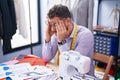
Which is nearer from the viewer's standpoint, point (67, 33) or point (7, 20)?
point (67, 33)

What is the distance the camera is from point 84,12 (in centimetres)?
201

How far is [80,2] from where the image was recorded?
203 cm

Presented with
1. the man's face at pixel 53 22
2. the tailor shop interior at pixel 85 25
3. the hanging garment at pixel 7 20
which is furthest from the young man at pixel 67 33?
the hanging garment at pixel 7 20

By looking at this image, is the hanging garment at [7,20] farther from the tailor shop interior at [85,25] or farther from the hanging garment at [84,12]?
the hanging garment at [84,12]

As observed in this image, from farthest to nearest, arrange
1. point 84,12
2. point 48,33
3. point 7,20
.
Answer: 1. point 7,20
2. point 84,12
3. point 48,33

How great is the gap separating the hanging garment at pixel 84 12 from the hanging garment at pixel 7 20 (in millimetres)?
801

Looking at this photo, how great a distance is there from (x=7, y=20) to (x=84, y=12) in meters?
0.93

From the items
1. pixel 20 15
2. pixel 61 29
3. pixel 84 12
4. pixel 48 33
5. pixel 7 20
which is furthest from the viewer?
pixel 20 15

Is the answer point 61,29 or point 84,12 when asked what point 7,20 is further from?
point 61,29

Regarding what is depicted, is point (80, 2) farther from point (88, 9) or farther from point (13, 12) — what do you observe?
point (13, 12)

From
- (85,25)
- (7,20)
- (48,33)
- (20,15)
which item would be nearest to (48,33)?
(48,33)

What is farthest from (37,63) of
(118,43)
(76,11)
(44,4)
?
(44,4)

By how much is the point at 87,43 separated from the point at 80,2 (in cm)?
77

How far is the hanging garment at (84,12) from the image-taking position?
6.53 ft
